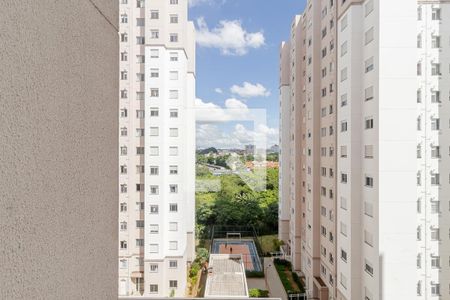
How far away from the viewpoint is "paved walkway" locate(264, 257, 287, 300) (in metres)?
7.69

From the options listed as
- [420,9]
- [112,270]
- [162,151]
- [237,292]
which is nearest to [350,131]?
[420,9]

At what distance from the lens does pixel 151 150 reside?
769cm

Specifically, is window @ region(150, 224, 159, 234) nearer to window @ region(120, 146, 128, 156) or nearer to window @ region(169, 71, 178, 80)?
window @ region(120, 146, 128, 156)

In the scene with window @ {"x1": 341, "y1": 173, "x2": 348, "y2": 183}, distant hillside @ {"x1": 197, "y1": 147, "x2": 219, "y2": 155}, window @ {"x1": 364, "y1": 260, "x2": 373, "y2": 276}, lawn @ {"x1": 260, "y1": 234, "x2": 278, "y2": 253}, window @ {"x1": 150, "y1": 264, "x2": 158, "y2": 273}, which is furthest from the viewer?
lawn @ {"x1": 260, "y1": 234, "x2": 278, "y2": 253}

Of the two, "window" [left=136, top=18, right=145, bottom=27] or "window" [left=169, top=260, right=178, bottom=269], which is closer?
"window" [left=169, top=260, right=178, bottom=269]

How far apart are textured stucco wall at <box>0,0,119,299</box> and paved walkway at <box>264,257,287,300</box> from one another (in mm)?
7945

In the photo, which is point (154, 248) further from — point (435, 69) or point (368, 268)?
point (435, 69)

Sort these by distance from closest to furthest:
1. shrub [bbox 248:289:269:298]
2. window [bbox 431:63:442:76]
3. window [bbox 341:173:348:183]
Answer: window [bbox 431:63:442:76] < window [bbox 341:173:348:183] < shrub [bbox 248:289:269:298]

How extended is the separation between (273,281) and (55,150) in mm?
9108

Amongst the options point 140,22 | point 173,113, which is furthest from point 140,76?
point 140,22

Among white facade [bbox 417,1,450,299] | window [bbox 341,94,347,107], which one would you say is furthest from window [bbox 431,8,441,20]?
window [bbox 341,94,347,107]

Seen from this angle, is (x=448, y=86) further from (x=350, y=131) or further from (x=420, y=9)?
(x=350, y=131)

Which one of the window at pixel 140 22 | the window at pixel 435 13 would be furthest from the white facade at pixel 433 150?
the window at pixel 140 22

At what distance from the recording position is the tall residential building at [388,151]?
15.6 ft
